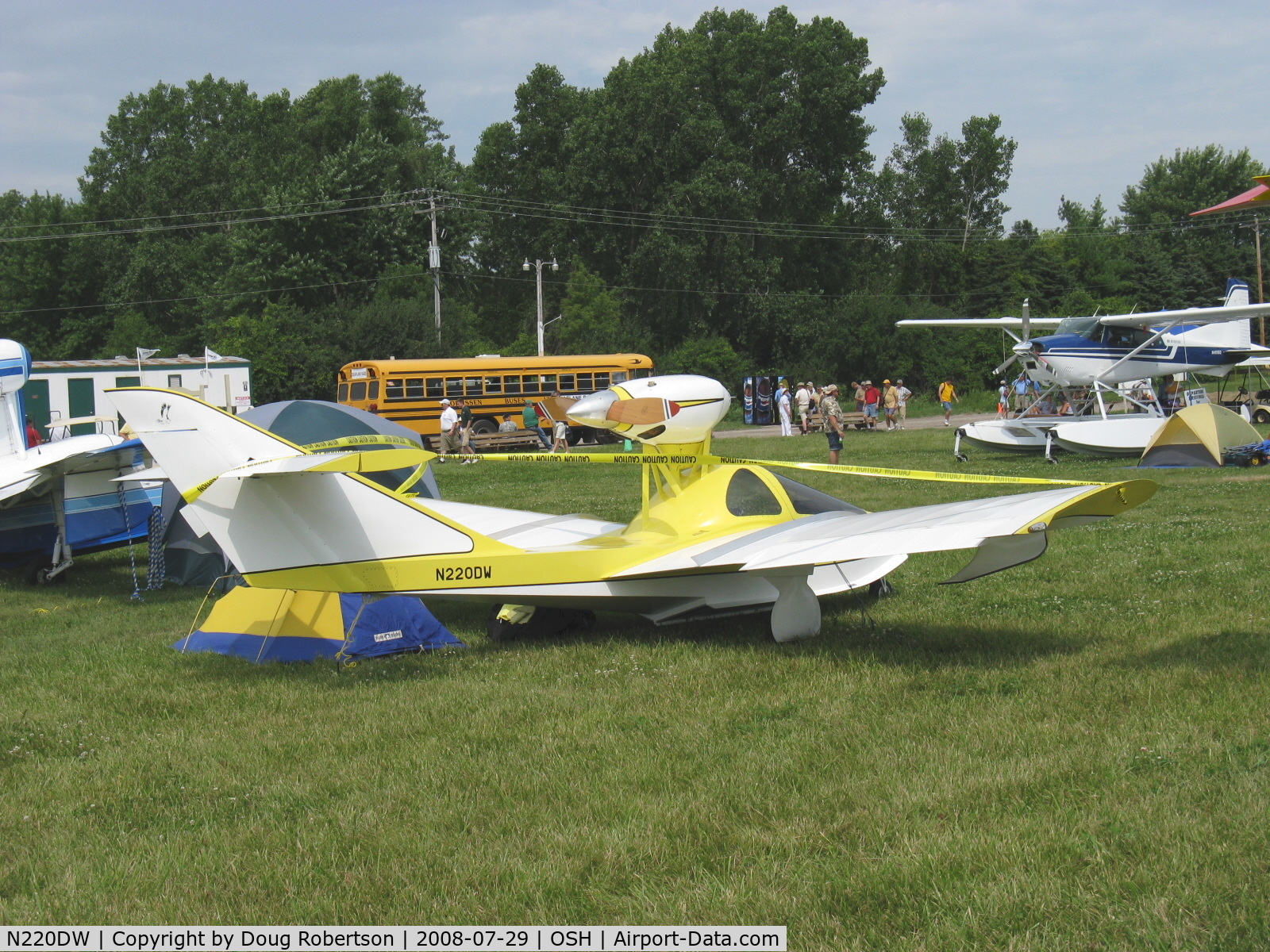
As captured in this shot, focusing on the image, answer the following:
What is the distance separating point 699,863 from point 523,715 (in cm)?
241

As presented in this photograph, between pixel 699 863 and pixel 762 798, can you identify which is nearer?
pixel 699 863

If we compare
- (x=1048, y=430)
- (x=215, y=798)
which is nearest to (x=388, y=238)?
(x=1048, y=430)

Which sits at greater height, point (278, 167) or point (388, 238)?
point (278, 167)

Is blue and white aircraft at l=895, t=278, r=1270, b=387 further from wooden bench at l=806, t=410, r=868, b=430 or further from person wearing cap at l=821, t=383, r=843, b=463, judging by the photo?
wooden bench at l=806, t=410, r=868, b=430

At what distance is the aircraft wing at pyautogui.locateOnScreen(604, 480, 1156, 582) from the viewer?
6.53 meters

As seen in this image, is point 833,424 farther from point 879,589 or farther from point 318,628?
point 318,628

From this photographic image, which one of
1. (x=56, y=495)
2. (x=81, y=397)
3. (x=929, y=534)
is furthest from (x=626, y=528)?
(x=81, y=397)

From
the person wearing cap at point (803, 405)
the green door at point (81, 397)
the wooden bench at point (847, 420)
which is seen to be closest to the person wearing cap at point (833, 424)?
the person wearing cap at point (803, 405)

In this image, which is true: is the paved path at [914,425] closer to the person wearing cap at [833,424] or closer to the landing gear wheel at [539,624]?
the person wearing cap at [833,424]

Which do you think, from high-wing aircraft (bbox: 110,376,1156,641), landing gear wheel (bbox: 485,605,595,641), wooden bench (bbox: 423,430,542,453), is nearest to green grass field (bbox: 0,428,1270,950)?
landing gear wheel (bbox: 485,605,595,641)

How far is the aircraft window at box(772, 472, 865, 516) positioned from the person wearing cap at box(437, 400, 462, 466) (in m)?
20.2

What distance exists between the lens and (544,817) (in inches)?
190

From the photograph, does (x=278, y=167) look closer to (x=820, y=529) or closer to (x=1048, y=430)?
(x=1048, y=430)

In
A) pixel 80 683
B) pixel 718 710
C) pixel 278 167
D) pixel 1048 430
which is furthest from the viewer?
pixel 278 167
